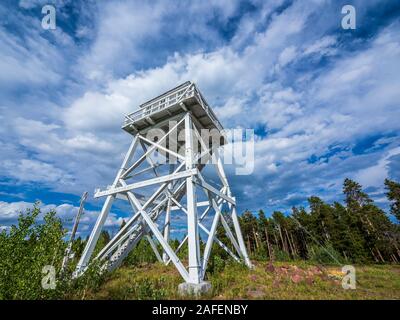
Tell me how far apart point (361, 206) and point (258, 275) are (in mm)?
42508

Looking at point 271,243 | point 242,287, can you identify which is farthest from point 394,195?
point 242,287

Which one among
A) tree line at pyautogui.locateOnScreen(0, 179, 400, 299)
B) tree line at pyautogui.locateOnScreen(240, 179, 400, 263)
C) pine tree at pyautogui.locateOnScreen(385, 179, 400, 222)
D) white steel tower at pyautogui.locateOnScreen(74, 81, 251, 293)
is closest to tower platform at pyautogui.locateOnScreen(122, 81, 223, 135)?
white steel tower at pyautogui.locateOnScreen(74, 81, 251, 293)

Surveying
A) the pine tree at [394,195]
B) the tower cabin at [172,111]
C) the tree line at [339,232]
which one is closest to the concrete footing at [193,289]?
the tower cabin at [172,111]

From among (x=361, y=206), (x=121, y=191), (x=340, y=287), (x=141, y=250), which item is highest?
A: (x=361, y=206)

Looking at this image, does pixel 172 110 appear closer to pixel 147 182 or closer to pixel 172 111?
pixel 172 111

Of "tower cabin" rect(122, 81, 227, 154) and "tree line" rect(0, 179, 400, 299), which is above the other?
"tower cabin" rect(122, 81, 227, 154)

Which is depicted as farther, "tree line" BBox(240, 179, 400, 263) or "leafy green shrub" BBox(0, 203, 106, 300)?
"tree line" BBox(240, 179, 400, 263)

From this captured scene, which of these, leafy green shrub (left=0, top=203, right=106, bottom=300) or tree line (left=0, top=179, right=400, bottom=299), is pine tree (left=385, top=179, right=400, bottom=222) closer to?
tree line (left=0, top=179, right=400, bottom=299)
